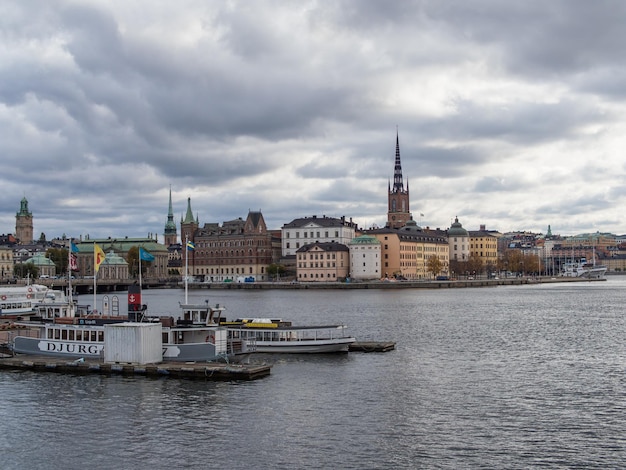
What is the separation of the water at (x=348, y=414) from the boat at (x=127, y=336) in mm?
2953

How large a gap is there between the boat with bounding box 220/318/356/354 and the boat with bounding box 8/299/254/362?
4085 millimetres

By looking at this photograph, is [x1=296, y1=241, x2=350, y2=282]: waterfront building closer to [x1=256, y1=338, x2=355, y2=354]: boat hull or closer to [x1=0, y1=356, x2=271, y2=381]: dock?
[x1=256, y1=338, x2=355, y2=354]: boat hull

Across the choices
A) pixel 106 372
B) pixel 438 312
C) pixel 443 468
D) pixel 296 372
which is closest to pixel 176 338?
pixel 106 372

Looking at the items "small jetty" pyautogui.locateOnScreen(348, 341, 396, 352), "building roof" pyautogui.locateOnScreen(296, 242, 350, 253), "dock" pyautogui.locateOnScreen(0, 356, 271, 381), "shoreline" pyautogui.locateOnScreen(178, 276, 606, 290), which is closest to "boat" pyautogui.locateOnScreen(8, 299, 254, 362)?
"dock" pyautogui.locateOnScreen(0, 356, 271, 381)

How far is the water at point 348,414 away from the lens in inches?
1090

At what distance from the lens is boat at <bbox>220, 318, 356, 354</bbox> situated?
52.2 m

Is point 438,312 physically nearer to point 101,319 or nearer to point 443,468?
point 101,319

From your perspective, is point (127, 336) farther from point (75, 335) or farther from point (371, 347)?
point (371, 347)

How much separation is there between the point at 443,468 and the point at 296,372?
19.4 meters

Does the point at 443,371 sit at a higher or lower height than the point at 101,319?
lower

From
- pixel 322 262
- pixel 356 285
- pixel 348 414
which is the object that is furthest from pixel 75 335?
pixel 322 262

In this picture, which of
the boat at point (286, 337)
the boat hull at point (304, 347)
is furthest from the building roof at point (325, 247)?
the boat hull at point (304, 347)

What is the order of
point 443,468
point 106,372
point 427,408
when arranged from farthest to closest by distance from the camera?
1. point 106,372
2. point 427,408
3. point 443,468

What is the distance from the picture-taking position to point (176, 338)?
151ft
